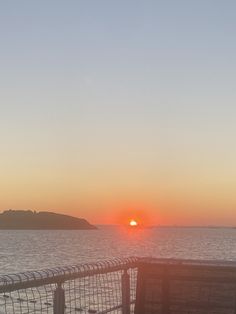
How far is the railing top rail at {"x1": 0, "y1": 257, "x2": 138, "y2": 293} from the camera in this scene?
218 inches

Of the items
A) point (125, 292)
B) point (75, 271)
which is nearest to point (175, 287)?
point (125, 292)

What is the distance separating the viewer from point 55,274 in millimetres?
6297

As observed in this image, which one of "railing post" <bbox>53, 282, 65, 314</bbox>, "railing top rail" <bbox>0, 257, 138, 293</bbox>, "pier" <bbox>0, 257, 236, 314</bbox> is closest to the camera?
"railing top rail" <bbox>0, 257, 138, 293</bbox>

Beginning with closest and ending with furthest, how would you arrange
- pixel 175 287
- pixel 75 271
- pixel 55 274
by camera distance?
pixel 55 274
pixel 75 271
pixel 175 287

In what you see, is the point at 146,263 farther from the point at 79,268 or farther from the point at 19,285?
the point at 19,285

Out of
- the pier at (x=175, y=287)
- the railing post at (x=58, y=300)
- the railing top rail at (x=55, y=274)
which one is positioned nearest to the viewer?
the railing top rail at (x=55, y=274)

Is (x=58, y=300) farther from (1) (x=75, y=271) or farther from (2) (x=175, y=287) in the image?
(2) (x=175, y=287)

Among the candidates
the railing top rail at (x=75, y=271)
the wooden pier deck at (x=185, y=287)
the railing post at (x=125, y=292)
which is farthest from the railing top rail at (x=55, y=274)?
the wooden pier deck at (x=185, y=287)

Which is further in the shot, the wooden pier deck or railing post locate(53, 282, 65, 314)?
the wooden pier deck

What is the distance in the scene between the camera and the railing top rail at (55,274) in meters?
5.54

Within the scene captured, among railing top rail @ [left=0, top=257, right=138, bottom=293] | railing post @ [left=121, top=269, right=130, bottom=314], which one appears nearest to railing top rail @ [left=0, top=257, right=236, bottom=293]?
railing top rail @ [left=0, top=257, right=138, bottom=293]

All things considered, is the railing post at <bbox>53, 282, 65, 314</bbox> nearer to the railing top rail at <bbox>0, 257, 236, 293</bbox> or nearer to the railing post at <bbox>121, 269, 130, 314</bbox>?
the railing top rail at <bbox>0, 257, 236, 293</bbox>

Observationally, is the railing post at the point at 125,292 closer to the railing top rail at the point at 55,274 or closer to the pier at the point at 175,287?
the pier at the point at 175,287

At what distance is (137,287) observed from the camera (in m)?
8.57
